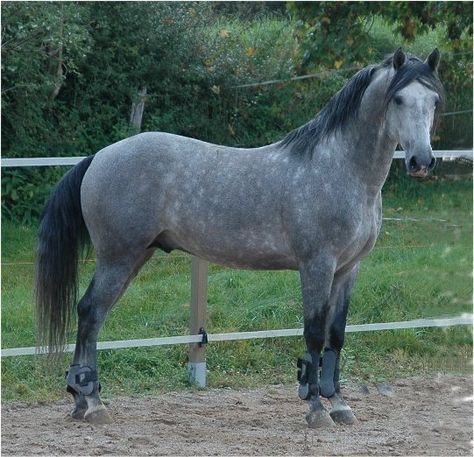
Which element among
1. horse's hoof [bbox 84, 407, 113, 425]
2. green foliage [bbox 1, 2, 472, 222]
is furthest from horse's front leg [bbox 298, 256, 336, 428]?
green foliage [bbox 1, 2, 472, 222]

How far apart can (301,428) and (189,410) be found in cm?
69

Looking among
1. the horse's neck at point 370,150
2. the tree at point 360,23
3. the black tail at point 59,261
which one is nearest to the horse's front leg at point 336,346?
the horse's neck at point 370,150

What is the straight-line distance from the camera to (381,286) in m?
6.70

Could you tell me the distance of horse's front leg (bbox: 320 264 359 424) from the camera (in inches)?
190

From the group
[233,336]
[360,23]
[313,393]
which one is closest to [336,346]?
[313,393]

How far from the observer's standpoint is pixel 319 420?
4.69 meters

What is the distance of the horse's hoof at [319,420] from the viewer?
4.69 m

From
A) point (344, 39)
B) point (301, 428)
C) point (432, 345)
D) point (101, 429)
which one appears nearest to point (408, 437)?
point (301, 428)

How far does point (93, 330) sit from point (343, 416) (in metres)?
1.33

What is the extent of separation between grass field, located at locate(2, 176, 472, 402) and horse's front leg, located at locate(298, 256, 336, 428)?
2.84ft

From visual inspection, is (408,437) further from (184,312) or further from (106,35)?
(106,35)

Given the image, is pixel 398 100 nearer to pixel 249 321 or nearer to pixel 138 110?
pixel 249 321

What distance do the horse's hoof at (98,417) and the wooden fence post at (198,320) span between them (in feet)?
3.09

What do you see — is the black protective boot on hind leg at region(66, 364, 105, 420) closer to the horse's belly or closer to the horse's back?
the horse's back
